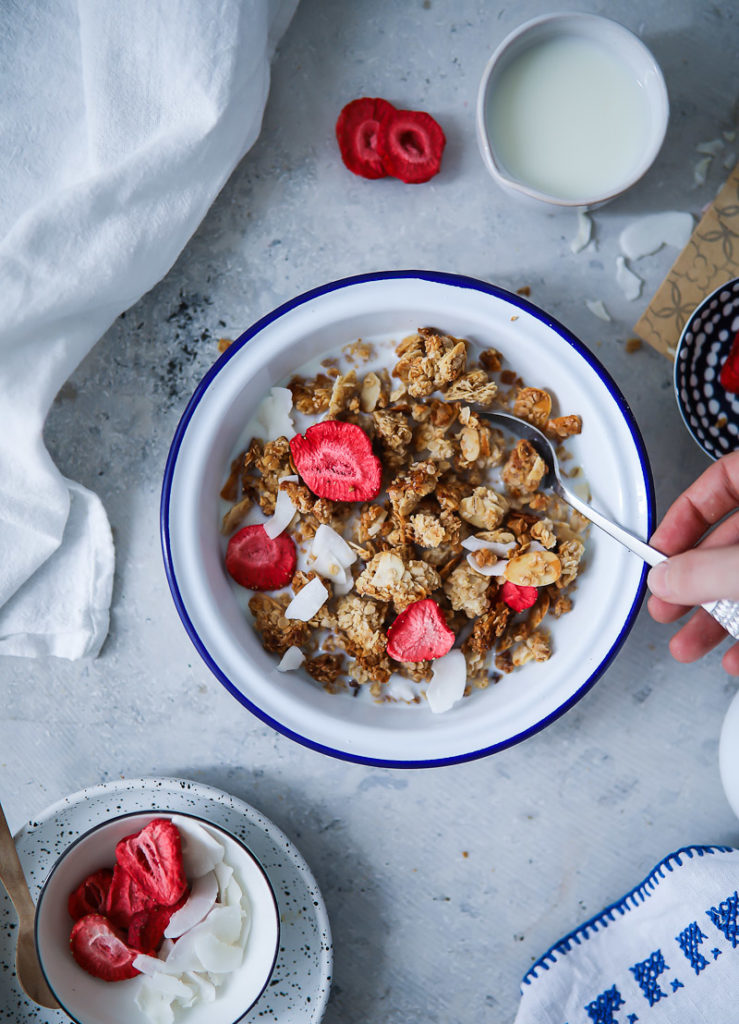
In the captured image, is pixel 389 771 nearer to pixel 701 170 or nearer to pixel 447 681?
pixel 447 681

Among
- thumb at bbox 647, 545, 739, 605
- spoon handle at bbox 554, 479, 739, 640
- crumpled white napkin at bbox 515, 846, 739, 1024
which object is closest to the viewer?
thumb at bbox 647, 545, 739, 605

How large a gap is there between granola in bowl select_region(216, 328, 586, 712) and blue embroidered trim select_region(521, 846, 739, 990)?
0.27 m

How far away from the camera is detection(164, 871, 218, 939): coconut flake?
0.79m

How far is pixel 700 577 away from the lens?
61 cm

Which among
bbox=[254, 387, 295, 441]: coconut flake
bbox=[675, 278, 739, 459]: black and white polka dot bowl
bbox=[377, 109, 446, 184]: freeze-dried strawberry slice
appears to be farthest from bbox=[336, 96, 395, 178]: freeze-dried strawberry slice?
bbox=[675, 278, 739, 459]: black and white polka dot bowl

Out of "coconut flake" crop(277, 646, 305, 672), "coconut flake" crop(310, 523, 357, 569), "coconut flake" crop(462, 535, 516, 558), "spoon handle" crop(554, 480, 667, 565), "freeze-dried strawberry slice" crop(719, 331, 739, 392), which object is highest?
"freeze-dried strawberry slice" crop(719, 331, 739, 392)

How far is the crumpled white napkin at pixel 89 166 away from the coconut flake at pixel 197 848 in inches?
11.9

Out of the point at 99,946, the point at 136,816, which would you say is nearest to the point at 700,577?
the point at 136,816

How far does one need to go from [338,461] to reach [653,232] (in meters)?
0.42

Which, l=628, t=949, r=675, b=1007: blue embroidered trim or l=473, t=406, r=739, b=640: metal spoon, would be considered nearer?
l=473, t=406, r=739, b=640: metal spoon

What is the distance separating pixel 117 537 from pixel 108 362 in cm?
19

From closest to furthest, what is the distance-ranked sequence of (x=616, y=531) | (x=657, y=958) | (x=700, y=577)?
(x=700, y=577) → (x=616, y=531) → (x=657, y=958)

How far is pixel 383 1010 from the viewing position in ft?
2.85

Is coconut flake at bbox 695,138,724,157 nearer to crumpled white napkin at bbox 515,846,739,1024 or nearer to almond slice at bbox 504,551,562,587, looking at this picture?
almond slice at bbox 504,551,562,587
